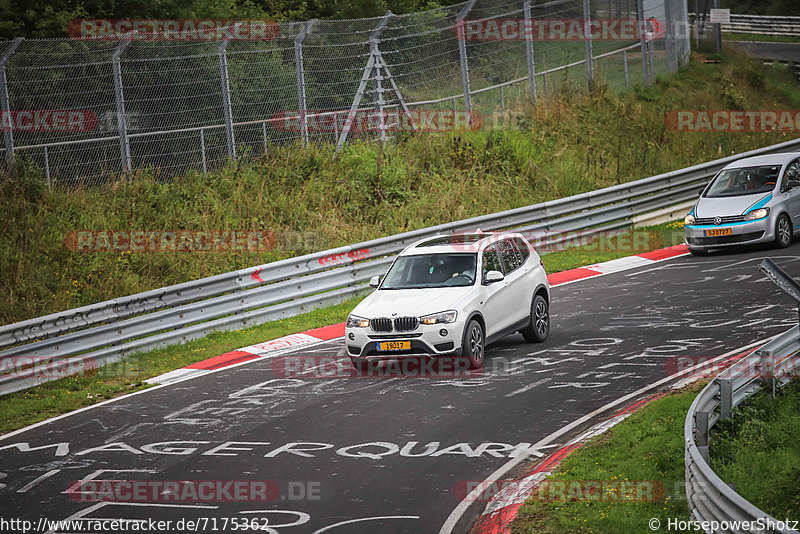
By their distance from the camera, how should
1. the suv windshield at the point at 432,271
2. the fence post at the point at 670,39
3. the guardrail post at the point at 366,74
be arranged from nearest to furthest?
the suv windshield at the point at 432,271
the guardrail post at the point at 366,74
the fence post at the point at 670,39

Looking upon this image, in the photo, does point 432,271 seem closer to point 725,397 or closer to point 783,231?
point 725,397

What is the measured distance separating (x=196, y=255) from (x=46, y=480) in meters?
9.45

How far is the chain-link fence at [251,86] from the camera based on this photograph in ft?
62.7

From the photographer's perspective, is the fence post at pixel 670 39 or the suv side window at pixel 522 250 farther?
the fence post at pixel 670 39

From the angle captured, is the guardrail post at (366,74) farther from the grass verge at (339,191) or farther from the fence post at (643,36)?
the fence post at (643,36)

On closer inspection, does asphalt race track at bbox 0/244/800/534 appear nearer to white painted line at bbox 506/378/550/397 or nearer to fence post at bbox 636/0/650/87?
white painted line at bbox 506/378/550/397

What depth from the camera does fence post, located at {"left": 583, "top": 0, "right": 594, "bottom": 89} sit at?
2903cm

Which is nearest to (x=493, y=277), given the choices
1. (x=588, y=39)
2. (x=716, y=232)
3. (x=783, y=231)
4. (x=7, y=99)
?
(x=716, y=232)

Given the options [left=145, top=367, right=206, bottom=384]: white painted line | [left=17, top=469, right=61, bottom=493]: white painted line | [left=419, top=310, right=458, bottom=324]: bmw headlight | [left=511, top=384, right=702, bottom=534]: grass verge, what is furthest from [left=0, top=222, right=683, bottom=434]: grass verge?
[left=511, top=384, right=702, bottom=534]: grass verge

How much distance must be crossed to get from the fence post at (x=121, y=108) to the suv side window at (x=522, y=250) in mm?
9233

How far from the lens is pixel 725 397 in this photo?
8.39 metres

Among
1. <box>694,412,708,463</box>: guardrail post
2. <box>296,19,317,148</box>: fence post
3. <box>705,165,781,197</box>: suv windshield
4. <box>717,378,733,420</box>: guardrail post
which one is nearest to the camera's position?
<box>694,412,708,463</box>: guardrail post

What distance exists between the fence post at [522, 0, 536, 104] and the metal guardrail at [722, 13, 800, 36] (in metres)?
29.0

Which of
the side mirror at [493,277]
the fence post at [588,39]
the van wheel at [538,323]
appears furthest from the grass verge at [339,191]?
the side mirror at [493,277]
